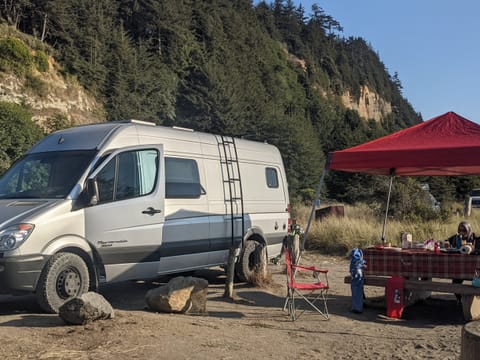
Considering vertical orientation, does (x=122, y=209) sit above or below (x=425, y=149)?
below

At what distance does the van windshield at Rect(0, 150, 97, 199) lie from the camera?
24.3ft

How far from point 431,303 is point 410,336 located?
2.47m

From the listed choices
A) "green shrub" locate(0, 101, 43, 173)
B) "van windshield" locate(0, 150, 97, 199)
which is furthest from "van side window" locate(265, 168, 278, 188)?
"green shrub" locate(0, 101, 43, 173)

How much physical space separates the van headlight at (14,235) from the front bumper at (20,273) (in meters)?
0.13

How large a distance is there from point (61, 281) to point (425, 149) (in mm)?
5293

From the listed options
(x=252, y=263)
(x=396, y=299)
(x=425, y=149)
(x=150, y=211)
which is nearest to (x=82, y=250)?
(x=150, y=211)

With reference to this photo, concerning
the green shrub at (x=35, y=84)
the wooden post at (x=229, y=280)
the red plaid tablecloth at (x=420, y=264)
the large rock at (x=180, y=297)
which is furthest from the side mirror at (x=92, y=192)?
the green shrub at (x=35, y=84)

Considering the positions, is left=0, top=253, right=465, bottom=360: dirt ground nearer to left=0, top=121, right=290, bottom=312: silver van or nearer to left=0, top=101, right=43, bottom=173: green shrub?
left=0, top=121, right=290, bottom=312: silver van

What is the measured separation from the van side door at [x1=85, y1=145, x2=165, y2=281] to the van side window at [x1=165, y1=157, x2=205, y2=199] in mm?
199

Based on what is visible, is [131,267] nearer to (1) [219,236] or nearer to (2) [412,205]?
(1) [219,236]

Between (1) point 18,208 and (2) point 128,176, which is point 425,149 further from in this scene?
(1) point 18,208

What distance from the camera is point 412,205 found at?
1983 centimetres

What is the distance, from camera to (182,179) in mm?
8742

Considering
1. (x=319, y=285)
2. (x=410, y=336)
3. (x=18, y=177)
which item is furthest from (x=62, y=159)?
(x=410, y=336)
